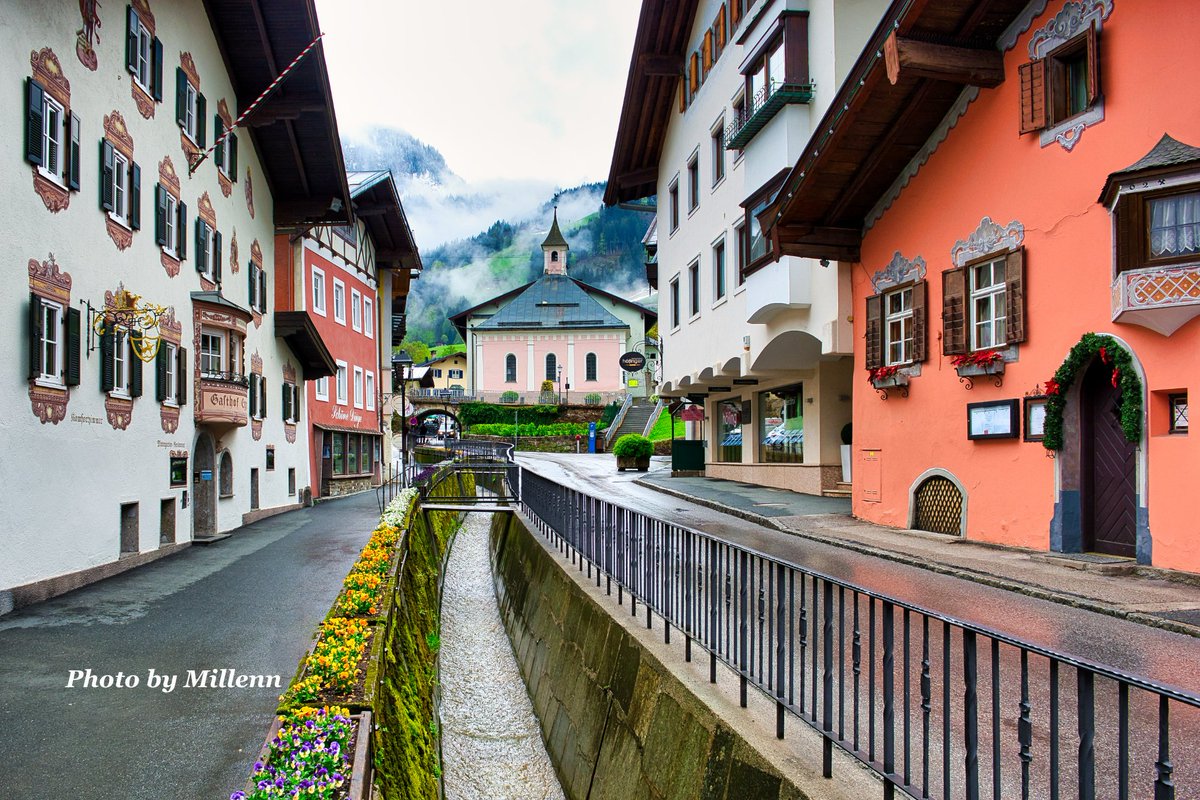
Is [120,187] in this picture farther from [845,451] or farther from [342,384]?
[342,384]

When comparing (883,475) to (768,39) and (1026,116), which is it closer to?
(1026,116)

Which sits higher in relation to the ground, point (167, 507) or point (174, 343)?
point (174, 343)

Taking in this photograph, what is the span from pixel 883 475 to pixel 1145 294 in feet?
22.4

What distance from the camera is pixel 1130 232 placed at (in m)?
11.0

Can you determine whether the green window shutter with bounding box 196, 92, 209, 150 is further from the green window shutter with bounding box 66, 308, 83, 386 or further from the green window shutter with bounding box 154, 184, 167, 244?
the green window shutter with bounding box 66, 308, 83, 386

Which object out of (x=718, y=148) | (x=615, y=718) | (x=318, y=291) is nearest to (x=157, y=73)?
(x=318, y=291)

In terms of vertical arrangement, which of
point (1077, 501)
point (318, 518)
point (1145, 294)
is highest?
point (1145, 294)

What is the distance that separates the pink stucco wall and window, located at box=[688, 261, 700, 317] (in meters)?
52.5

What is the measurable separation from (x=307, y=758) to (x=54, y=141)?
12.8 m

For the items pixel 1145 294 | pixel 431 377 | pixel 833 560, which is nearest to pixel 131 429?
pixel 833 560

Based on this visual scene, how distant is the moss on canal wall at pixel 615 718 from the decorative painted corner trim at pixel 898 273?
317 inches

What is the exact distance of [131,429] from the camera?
16578 millimetres

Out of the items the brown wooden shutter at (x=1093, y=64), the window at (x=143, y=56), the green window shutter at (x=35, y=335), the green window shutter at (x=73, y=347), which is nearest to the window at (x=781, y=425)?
the brown wooden shutter at (x=1093, y=64)

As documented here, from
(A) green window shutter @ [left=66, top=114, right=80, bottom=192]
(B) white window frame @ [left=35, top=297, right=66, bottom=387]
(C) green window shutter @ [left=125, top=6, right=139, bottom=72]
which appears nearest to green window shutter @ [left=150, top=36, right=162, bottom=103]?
(C) green window shutter @ [left=125, top=6, right=139, bottom=72]
